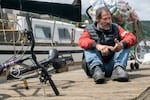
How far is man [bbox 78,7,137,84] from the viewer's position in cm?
562

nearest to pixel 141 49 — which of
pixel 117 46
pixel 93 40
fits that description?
pixel 93 40

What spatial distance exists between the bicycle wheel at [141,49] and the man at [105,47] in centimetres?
306

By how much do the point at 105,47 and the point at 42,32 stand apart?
36.4 feet

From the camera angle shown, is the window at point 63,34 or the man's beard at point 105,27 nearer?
the man's beard at point 105,27

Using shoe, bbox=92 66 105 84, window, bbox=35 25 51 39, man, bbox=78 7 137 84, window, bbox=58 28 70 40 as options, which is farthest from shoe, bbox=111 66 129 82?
window, bbox=58 28 70 40

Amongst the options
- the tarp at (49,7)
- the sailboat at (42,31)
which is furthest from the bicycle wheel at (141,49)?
the tarp at (49,7)

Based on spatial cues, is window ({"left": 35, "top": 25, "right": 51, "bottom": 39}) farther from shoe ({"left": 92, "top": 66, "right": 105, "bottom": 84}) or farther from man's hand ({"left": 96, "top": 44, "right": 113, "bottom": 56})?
shoe ({"left": 92, "top": 66, "right": 105, "bottom": 84})

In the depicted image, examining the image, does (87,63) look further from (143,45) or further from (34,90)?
(143,45)

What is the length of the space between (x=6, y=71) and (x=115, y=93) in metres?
1.13

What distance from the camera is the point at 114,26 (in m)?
6.11

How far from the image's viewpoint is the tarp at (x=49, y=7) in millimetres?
6051

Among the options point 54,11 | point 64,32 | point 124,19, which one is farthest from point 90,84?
point 64,32

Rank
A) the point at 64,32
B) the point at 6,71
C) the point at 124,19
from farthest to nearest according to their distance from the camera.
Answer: the point at 64,32 < the point at 124,19 < the point at 6,71

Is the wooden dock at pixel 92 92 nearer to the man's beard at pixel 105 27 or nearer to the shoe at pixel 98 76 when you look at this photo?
the shoe at pixel 98 76
